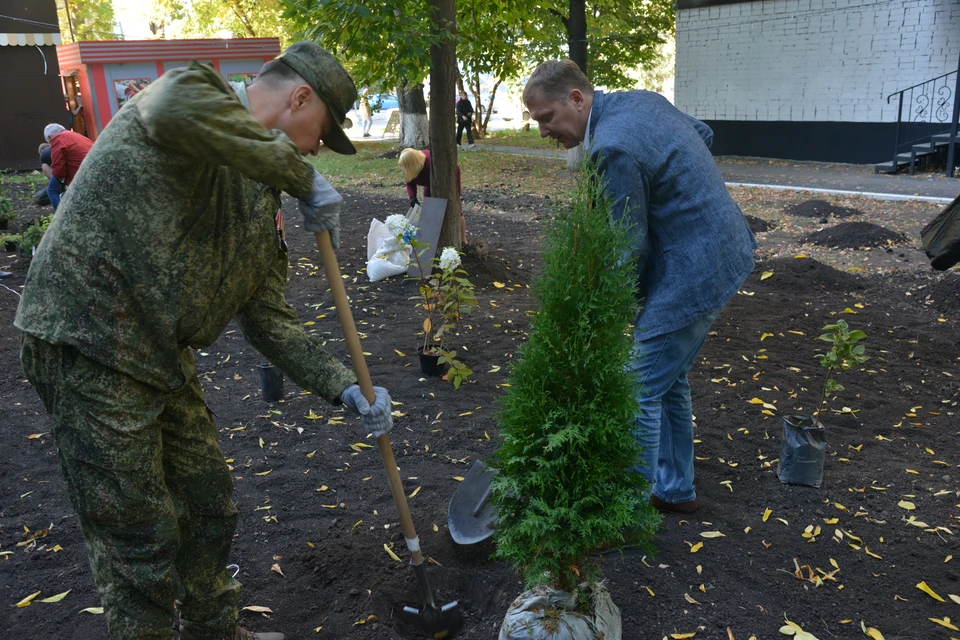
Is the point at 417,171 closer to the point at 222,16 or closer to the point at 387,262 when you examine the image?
the point at 387,262

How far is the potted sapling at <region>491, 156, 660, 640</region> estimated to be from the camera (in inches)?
89.4

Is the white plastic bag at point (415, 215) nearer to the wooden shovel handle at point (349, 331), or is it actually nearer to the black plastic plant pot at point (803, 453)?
the black plastic plant pot at point (803, 453)

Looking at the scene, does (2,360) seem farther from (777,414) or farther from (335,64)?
(777,414)

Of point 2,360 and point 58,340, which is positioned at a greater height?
point 58,340

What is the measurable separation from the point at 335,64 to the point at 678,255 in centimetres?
147

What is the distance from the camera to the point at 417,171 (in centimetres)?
767

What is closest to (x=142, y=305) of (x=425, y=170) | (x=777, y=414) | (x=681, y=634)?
(x=681, y=634)

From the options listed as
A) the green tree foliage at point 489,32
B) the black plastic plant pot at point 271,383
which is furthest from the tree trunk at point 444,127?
the black plastic plant pot at point 271,383

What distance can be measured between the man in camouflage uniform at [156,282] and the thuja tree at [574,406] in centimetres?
75

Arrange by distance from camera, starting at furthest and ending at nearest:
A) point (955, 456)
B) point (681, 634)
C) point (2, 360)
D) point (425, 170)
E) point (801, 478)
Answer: point (425, 170)
point (2, 360)
point (955, 456)
point (801, 478)
point (681, 634)

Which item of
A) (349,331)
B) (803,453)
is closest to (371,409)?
(349,331)

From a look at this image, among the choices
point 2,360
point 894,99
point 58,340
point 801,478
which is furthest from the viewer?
point 894,99

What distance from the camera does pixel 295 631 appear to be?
2789mm

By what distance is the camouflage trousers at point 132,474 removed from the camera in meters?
1.99
